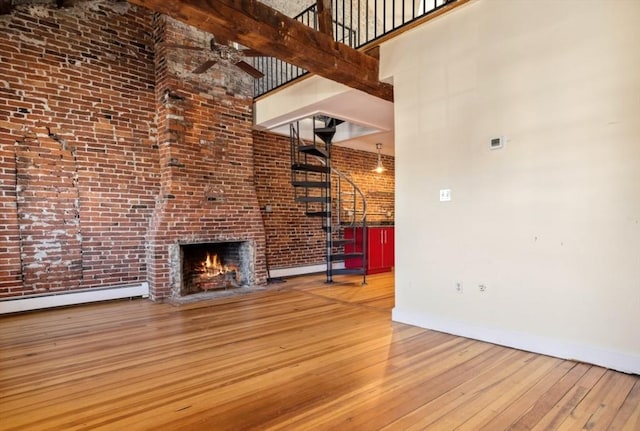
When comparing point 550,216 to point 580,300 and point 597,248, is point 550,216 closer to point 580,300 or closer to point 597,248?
point 597,248

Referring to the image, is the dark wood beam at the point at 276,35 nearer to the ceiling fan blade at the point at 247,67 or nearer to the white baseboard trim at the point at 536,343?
the ceiling fan blade at the point at 247,67

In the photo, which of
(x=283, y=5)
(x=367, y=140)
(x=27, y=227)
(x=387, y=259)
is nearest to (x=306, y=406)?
(x=27, y=227)

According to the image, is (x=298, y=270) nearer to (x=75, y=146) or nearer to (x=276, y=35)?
(x=75, y=146)

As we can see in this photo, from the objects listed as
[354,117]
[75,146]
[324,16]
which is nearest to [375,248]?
[354,117]

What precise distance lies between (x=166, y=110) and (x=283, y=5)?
373 cm

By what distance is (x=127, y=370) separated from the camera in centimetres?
247

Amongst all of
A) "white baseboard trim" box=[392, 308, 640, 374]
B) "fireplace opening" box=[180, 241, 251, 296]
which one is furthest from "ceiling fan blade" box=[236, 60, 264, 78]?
"white baseboard trim" box=[392, 308, 640, 374]

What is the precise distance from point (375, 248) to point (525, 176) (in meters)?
3.89

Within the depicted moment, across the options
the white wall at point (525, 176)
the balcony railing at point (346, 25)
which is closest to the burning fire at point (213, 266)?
the balcony railing at point (346, 25)

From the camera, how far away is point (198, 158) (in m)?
4.96

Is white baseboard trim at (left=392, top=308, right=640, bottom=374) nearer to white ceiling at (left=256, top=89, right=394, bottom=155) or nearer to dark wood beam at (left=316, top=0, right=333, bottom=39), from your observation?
white ceiling at (left=256, top=89, right=394, bottom=155)

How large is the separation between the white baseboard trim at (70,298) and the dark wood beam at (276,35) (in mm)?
3683

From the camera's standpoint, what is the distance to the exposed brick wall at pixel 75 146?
13.0ft

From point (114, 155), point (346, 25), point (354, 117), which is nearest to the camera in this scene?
point (114, 155)
